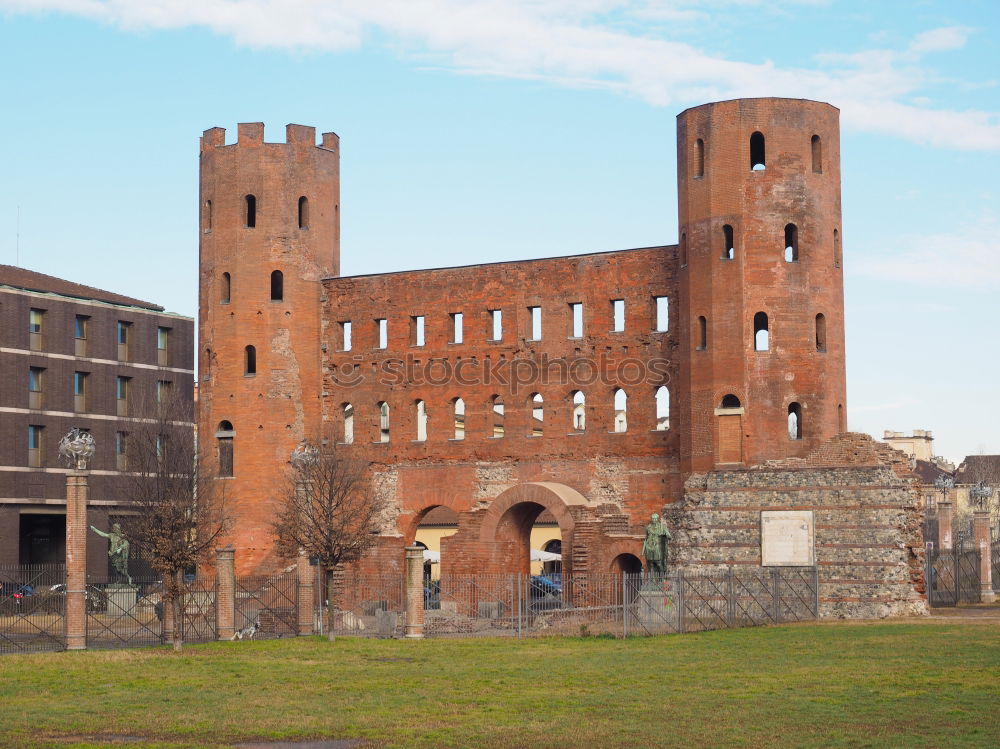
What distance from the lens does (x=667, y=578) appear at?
37500mm

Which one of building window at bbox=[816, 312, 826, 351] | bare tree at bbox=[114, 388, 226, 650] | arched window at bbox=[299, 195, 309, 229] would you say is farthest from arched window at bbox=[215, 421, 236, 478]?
building window at bbox=[816, 312, 826, 351]

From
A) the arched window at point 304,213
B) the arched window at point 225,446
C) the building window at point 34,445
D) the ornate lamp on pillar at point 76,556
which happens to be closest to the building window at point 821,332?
the arched window at point 304,213

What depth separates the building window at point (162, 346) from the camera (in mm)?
65812

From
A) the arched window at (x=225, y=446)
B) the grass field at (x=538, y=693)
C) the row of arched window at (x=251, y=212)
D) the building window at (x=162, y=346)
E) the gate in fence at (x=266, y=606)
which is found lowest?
the gate in fence at (x=266, y=606)

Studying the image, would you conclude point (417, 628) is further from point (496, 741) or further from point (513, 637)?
point (496, 741)

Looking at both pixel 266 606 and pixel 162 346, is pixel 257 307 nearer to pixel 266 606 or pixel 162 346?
pixel 266 606

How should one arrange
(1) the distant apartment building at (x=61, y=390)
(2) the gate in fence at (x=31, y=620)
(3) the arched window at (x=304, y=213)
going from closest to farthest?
(2) the gate in fence at (x=31, y=620) → (3) the arched window at (x=304, y=213) → (1) the distant apartment building at (x=61, y=390)

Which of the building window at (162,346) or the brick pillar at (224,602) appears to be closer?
the brick pillar at (224,602)

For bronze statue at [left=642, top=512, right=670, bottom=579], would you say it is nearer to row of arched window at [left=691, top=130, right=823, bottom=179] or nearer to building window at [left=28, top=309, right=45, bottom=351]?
row of arched window at [left=691, top=130, right=823, bottom=179]

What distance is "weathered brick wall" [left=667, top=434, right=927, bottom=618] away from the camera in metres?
39.9

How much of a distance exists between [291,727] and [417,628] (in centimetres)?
1724

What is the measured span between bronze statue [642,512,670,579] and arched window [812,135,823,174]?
13.0 meters

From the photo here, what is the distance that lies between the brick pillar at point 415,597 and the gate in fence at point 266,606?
11.4 ft

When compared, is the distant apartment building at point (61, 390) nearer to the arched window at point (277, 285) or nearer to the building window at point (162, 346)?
the building window at point (162, 346)
